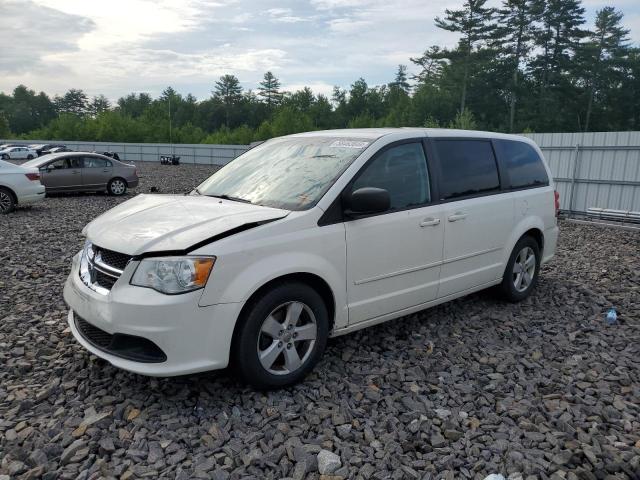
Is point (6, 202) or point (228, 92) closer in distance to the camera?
point (6, 202)

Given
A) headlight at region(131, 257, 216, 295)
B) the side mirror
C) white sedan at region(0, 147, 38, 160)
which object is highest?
the side mirror

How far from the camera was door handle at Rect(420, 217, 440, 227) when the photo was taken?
423 centimetres

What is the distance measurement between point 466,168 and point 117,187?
48.9 ft

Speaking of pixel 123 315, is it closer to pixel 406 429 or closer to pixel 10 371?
pixel 10 371

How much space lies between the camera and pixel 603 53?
53.9 metres

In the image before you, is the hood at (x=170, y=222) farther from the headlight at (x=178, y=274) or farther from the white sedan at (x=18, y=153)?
the white sedan at (x=18, y=153)

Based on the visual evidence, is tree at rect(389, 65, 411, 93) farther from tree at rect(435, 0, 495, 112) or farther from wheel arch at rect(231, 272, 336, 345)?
wheel arch at rect(231, 272, 336, 345)

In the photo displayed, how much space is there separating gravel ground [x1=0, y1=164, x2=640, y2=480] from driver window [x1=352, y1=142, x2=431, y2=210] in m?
1.29

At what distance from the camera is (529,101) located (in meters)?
52.3

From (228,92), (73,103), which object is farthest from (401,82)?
(73,103)

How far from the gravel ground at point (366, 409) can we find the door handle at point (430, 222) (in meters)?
1.08

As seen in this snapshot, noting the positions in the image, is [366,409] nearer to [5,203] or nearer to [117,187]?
[5,203]

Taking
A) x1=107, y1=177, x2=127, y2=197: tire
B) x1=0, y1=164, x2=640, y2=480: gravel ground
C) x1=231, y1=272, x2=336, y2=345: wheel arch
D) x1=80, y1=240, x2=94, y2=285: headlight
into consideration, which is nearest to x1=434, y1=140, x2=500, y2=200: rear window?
x1=0, y1=164, x2=640, y2=480: gravel ground

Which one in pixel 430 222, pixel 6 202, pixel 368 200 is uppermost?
pixel 368 200
